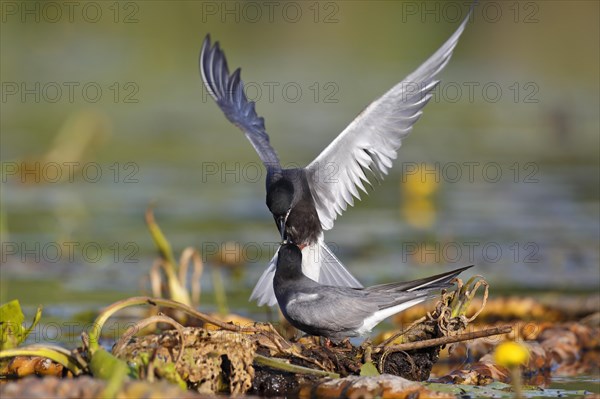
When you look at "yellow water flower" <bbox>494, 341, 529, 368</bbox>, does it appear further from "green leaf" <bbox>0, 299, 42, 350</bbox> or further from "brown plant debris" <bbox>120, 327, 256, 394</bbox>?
"green leaf" <bbox>0, 299, 42, 350</bbox>

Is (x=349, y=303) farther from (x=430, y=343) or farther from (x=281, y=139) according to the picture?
(x=281, y=139)

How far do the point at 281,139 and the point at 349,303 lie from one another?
10.9 metres

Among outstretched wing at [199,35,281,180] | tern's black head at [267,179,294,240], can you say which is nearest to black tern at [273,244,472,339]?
tern's black head at [267,179,294,240]

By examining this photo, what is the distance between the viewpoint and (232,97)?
7.88 meters

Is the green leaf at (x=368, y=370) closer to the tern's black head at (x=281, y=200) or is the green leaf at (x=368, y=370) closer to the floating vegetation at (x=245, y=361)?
the floating vegetation at (x=245, y=361)

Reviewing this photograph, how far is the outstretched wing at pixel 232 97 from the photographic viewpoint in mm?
7457

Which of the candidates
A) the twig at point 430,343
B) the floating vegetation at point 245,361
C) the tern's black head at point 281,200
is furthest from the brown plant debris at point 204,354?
the tern's black head at point 281,200

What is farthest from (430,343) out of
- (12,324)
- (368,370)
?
(12,324)

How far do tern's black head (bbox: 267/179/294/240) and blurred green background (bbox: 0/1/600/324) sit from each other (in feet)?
6.05

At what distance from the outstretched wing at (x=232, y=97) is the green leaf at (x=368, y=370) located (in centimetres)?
220

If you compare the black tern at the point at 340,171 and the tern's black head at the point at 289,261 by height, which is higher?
the black tern at the point at 340,171

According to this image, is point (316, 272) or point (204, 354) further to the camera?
point (316, 272)

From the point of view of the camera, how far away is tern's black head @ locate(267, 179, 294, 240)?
21.5ft

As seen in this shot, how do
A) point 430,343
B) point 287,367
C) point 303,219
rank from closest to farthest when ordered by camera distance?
point 287,367, point 430,343, point 303,219
